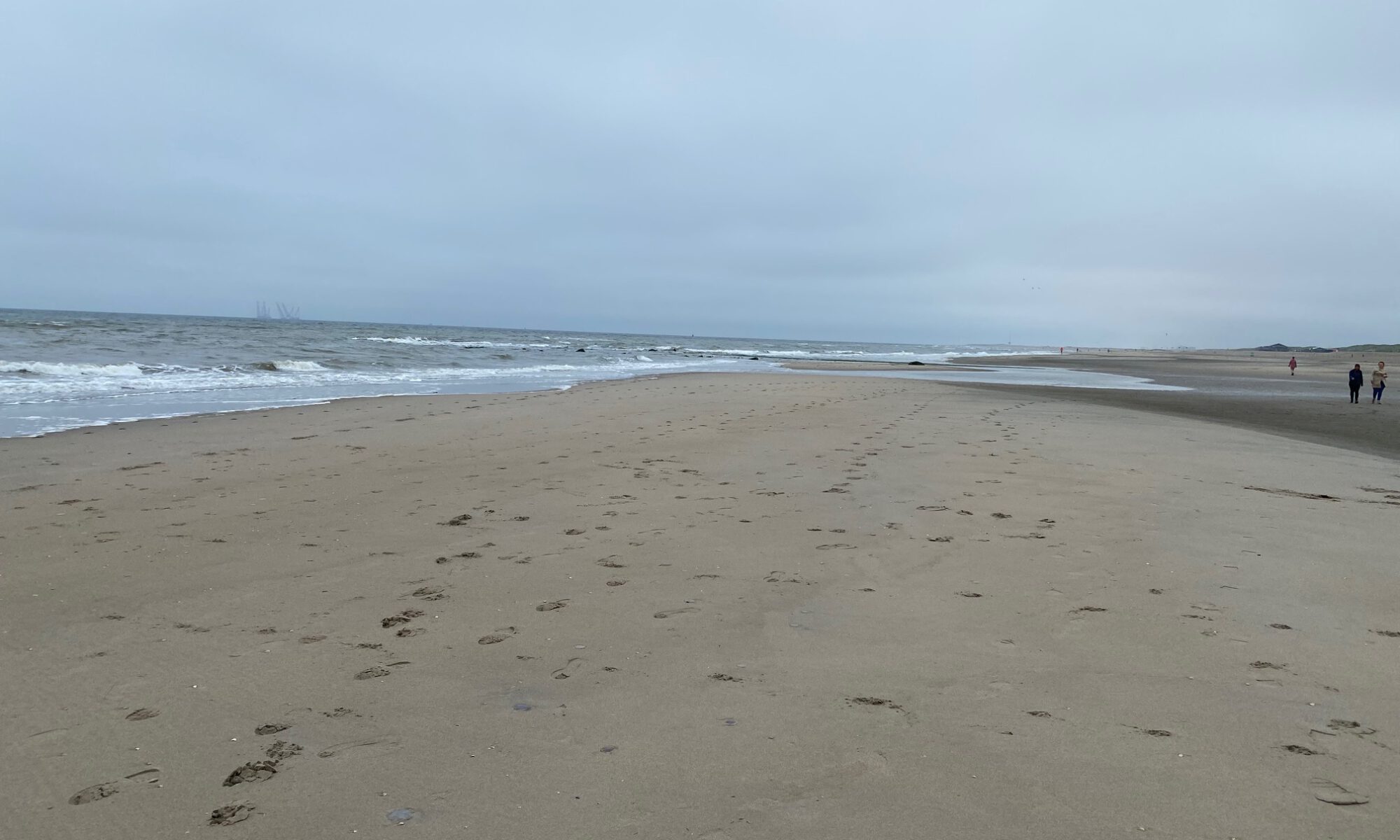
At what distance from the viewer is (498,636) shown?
3.89 metres

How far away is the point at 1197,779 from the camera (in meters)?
2.64

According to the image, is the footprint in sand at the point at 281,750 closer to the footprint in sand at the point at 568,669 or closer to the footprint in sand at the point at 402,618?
the footprint in sand at the point at 568,669

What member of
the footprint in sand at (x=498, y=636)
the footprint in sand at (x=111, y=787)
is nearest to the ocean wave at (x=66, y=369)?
the footprint in sand at (x=498, y=636)

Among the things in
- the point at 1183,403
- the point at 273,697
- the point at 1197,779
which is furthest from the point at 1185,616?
the point at 1183,403

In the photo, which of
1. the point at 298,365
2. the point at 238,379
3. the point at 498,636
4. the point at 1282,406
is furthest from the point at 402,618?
the point at 298,365

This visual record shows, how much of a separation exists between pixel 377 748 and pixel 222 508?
15.2 feet

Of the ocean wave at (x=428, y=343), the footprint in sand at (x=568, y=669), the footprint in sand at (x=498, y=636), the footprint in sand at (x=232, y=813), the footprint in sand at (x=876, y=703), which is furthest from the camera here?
the ocean wave at (x=428, y=343)

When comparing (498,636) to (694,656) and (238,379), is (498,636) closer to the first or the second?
(694,656)

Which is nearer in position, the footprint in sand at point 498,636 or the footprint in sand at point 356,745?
the footprint in sand at point 356,745

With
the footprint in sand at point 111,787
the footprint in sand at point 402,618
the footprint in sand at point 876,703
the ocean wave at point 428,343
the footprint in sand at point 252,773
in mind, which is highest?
the ocean wave at point 428,343

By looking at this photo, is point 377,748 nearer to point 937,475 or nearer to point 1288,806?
point 1288,806

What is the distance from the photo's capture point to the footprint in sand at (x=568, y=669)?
3.45m

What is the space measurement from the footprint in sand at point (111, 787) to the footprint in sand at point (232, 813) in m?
0.35

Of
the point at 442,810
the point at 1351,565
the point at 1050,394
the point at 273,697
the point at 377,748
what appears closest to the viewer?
the point at 442,810
